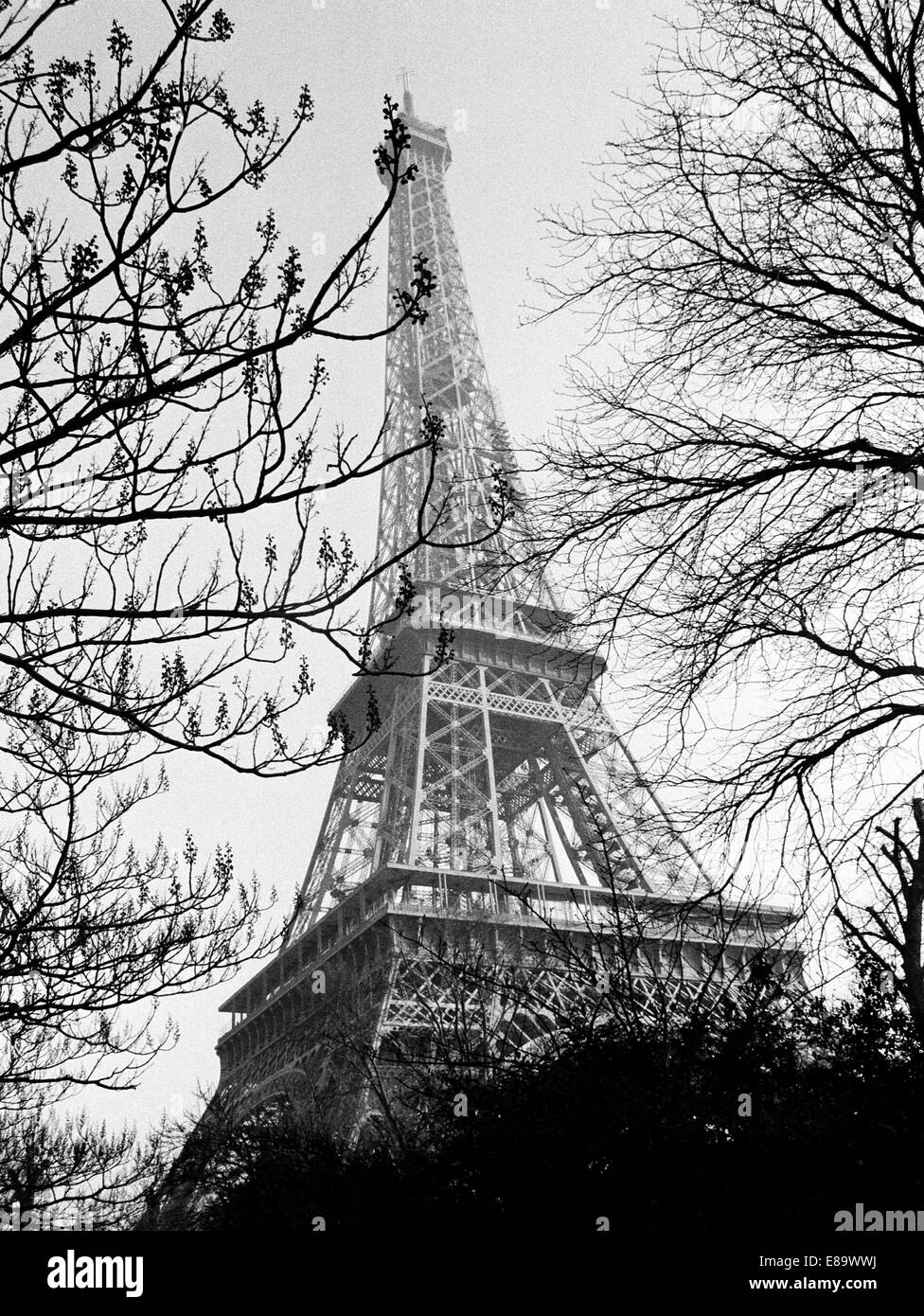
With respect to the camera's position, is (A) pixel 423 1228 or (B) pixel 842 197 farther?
(A) pixel 423 1228

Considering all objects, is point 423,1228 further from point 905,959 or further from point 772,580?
point 772,580

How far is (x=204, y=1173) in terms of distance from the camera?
1512 centimetres

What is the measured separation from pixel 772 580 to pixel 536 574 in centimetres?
133

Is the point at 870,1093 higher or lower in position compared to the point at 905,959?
lower

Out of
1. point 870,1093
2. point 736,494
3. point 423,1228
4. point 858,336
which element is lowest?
point 423,1228

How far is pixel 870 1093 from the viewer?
6359mm

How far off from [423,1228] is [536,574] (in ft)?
14.5

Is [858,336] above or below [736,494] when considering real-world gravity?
above

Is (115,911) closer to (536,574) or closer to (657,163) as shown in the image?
(536,574)

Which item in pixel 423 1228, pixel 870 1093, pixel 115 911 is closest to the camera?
pixel 870 1093

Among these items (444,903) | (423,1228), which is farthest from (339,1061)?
(423,1228)
